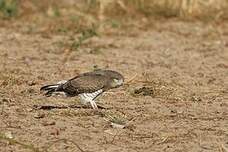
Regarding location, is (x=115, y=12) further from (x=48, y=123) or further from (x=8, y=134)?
(x=8, y=134)

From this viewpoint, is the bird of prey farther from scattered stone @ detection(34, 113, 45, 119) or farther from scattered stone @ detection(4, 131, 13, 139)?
scattered stone @ detection(4, 131, 13, 139)

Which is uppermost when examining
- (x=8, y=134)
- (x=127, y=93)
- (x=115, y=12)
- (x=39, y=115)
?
(x=8, y=134)

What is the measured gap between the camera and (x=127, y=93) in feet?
29.2

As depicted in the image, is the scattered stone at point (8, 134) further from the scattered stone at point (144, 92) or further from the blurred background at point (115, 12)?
the blurred background at point (115, 12)

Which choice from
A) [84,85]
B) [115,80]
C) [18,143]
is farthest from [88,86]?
[18,143]

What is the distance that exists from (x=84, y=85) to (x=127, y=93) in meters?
1.51

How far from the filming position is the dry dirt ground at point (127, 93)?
6.71 metres

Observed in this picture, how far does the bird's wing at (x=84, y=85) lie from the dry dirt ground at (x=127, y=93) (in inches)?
8.5

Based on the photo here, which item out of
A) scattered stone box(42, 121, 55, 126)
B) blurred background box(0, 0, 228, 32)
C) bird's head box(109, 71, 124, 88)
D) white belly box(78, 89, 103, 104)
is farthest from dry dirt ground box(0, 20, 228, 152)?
blurred background box(0, 0, 228, 32)

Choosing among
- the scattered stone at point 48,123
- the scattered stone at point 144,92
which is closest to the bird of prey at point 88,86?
the scattered stone at point 48,123

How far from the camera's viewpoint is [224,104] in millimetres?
8445

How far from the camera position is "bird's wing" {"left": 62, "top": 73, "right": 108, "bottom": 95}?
742cm

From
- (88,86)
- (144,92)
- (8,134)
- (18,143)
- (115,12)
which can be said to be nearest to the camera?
(18,143)

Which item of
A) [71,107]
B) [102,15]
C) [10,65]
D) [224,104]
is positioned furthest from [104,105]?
[102,15]
